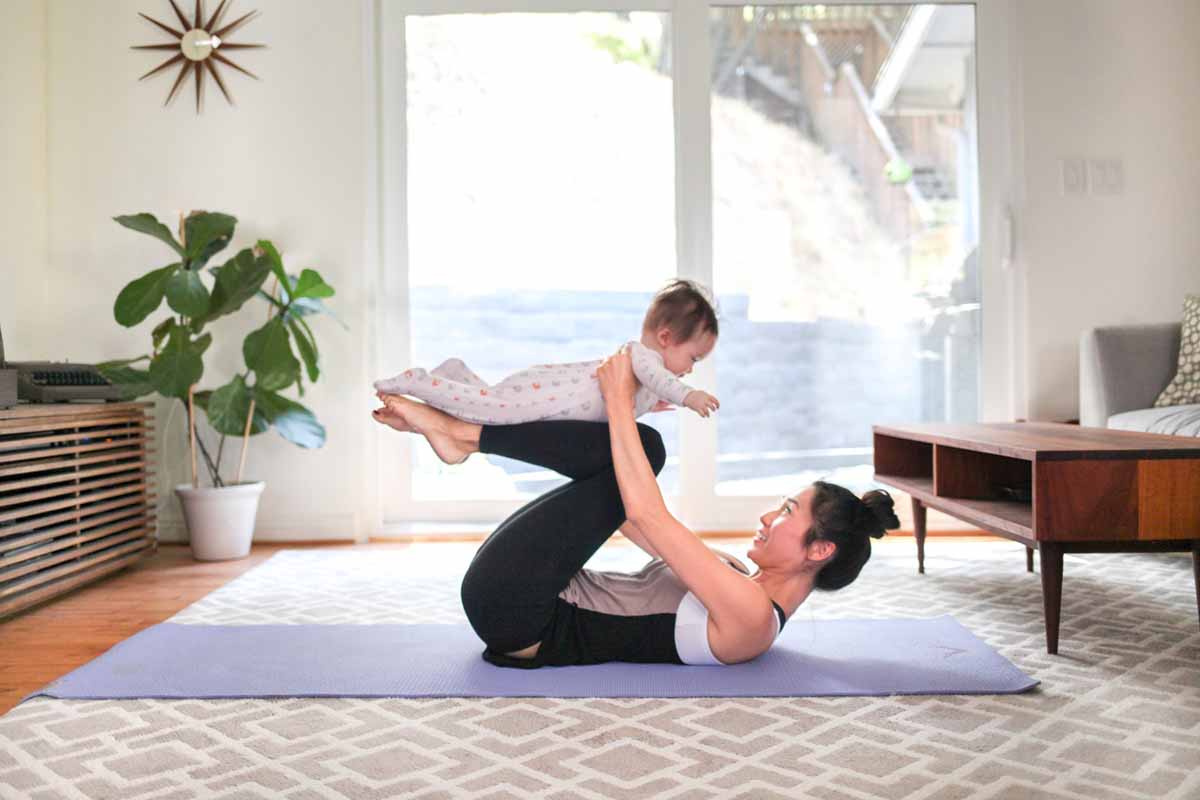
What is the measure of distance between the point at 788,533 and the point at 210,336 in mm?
2411

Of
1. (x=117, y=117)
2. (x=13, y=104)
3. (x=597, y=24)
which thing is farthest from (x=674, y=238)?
(x=13, y=104)

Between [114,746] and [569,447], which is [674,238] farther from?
[114,746]

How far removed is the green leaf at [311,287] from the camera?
368 cm

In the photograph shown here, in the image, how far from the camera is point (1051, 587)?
214 cm

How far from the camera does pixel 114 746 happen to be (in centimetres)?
166

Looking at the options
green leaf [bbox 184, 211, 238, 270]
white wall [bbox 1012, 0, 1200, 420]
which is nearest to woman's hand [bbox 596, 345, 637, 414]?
green leaf [bbox 184, 211, 238, 270]

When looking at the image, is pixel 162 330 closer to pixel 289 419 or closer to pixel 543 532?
pixel 289 419

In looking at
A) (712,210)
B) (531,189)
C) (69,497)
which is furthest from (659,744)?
(531,189)

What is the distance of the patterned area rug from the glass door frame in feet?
6.45

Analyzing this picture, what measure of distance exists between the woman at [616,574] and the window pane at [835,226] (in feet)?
7.15

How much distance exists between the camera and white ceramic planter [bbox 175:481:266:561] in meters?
3.61

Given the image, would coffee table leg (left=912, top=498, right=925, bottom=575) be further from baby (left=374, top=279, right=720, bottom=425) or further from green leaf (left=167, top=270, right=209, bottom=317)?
green leaf (left=167, top=270, right=209, bottom=317)

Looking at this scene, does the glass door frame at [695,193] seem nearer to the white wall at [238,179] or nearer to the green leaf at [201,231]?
the white wall at [238,179]

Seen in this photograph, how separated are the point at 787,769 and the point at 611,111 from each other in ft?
10.6
